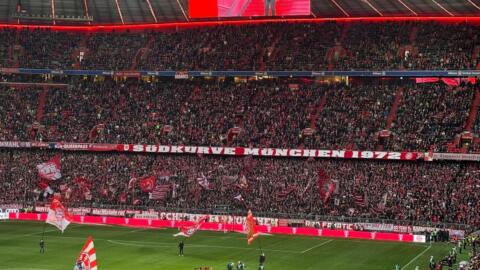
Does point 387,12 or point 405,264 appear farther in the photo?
point 387,12

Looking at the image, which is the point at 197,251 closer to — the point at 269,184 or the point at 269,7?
the point at 269,184

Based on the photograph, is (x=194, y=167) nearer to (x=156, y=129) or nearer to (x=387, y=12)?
(x=156, y=129)

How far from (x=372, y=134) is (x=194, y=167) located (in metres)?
16.7

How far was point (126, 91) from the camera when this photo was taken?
7944 centimetres

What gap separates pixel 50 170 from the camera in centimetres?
7088

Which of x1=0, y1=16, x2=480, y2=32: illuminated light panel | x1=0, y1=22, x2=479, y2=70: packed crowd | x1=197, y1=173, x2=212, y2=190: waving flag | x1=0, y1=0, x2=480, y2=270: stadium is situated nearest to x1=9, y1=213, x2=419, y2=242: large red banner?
x1=0, y1=0, x2=480, y2=270: stadium

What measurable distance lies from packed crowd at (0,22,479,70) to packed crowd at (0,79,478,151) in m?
2.18

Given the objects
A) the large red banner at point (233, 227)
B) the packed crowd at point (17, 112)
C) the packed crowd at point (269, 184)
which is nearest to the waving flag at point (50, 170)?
the packed crowd at point (269, 184)

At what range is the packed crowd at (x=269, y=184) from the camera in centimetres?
5888

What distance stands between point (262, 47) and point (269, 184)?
751 inches

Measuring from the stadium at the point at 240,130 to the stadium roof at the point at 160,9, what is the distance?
29 cm

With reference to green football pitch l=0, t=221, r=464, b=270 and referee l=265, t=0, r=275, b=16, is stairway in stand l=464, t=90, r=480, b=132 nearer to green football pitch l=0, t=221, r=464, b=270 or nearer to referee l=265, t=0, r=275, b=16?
green football pitch l=0, t=221, r=464, b=270

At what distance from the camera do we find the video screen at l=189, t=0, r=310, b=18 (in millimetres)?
55469

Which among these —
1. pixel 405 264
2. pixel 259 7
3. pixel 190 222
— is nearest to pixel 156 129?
pixel 190 222
